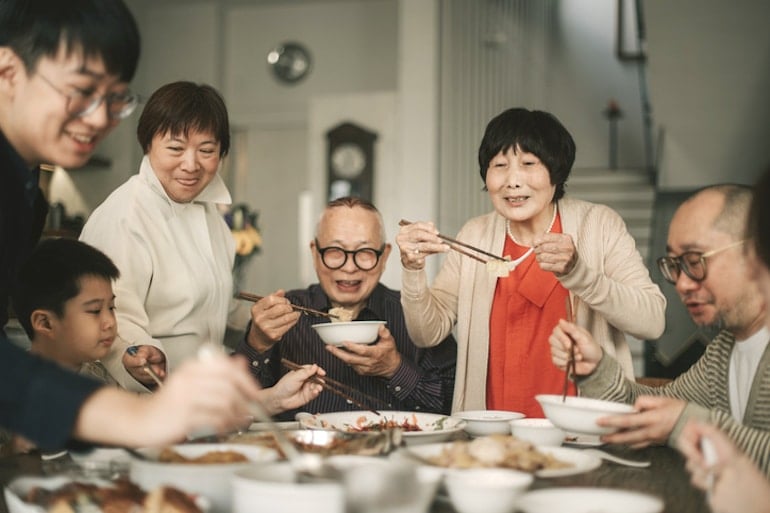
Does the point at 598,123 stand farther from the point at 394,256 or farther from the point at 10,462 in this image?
the point at 10,462

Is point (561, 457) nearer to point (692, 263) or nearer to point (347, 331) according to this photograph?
point (692, 263)

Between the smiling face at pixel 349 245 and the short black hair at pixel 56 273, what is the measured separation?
687 mm

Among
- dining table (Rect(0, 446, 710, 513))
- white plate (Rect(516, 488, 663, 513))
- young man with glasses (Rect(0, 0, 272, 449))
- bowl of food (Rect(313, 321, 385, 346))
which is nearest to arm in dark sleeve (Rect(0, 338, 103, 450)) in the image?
young man with glasses (Rect(0, 0, 272, 449))

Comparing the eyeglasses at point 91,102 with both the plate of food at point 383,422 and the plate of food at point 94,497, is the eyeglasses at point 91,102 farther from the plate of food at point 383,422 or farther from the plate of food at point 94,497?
the plate of food at point 383,422

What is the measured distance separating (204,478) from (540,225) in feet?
5.36

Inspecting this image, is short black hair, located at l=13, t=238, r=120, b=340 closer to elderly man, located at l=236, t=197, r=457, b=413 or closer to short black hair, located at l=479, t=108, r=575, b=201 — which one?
elderly man, located at l=236, t=197, r=457, b=413

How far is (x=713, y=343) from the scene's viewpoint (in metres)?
1.95

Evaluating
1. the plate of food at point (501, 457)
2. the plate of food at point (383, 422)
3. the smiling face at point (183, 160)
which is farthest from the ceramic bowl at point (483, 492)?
the smiling face at point (183, 160)

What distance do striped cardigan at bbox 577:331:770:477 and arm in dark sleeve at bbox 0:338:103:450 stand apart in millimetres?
1127

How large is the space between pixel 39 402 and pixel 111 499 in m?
0.16

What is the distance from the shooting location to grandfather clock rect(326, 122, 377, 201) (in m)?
6.38

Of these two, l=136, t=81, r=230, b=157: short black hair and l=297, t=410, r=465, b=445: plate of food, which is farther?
l=136, t=81, r=230, b=157: short black hair

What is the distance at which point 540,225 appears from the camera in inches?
101

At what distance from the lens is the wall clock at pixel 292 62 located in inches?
305
